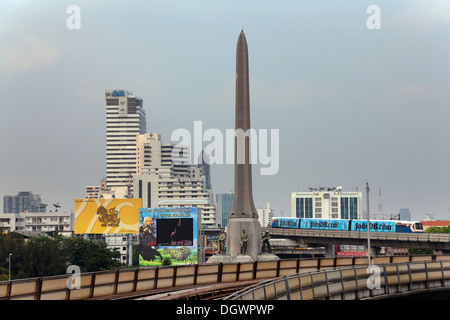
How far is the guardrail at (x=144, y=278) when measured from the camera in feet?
88.2

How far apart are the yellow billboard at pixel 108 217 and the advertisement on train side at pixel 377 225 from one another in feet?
129

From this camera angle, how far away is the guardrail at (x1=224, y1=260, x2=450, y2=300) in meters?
28.8

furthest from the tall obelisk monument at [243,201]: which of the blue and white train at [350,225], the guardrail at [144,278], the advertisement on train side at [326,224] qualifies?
the advertisement on train side at [326,224]

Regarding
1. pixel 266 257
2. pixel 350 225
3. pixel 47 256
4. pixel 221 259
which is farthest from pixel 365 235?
pixel 47 256

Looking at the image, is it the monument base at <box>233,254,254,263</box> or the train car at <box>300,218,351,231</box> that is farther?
the train car at <box>300,218,351,231</box>

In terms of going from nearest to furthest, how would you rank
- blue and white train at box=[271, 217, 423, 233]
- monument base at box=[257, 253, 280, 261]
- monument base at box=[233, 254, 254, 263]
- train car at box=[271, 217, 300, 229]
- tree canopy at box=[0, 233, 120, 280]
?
monument base at box=[233, 254, 254, 263] → monument base at box=[257, 253, 280, 261] → tree canopy at box=[0, 233, 120, 280] → blue and white train at box=[271, 217, 423, 233] → train car at box=[271, 217, 300, 229]

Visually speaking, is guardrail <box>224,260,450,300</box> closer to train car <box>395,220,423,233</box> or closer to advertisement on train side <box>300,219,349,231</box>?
train car <box>395,220,423,233</box>

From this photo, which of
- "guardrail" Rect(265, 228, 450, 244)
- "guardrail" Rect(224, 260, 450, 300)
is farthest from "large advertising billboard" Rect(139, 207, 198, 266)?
"guardrail" Rect(224, 260, 450, 300)

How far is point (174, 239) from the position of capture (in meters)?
142

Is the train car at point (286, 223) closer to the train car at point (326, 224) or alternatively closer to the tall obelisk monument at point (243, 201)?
the train car at point (326, 224)

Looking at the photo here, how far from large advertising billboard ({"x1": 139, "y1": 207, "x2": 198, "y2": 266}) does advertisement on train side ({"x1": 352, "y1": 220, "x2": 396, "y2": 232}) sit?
3028cm

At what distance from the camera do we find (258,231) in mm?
84688
